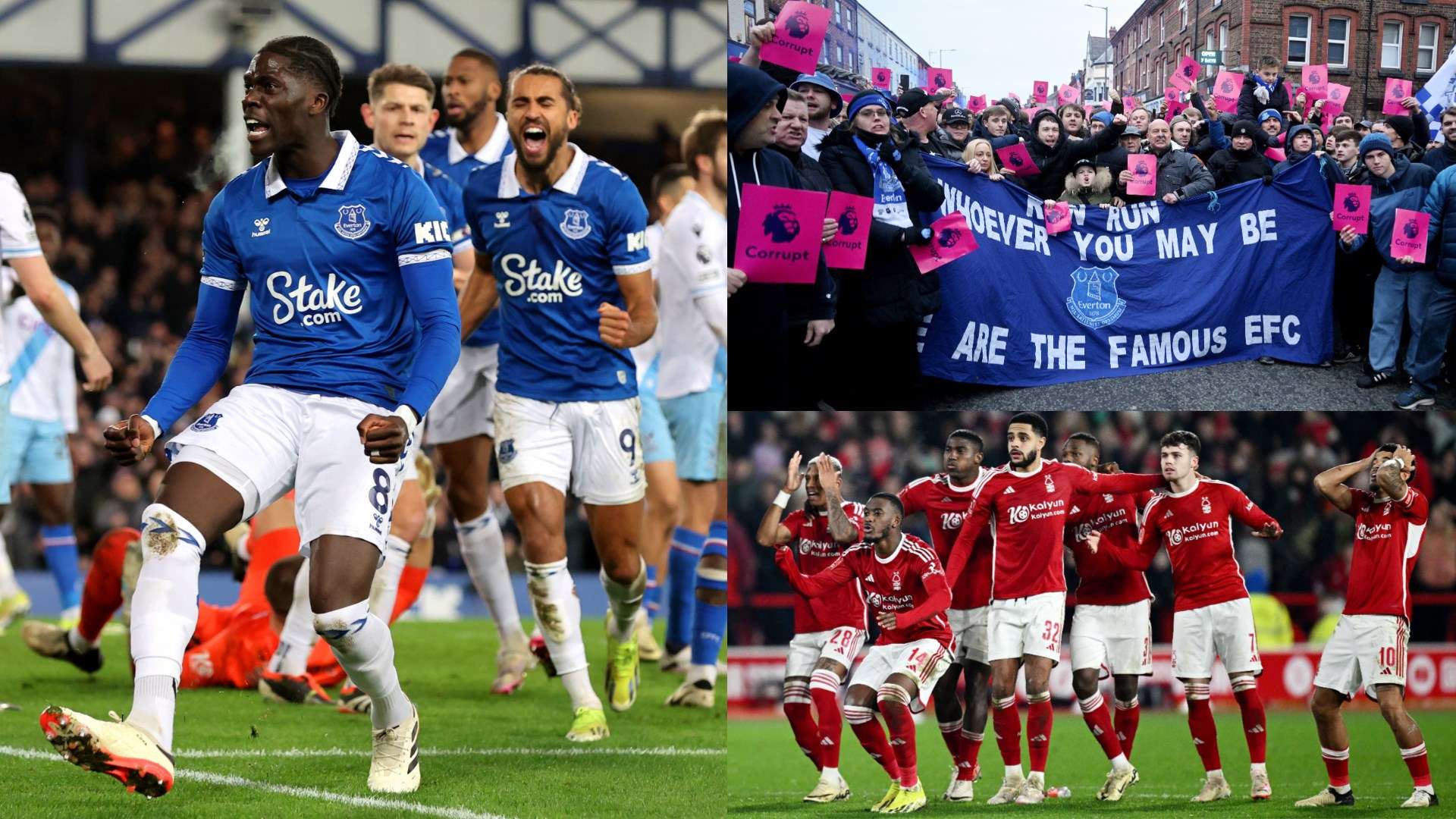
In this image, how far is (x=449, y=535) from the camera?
39.1 ft

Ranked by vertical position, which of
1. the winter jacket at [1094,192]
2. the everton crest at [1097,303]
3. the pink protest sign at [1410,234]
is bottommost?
the everton crest at [1097,303]

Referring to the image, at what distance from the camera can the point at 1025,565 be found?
5578 mm

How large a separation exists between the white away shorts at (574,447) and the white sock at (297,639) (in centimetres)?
94

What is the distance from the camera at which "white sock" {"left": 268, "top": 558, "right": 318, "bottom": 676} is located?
18.3 ft

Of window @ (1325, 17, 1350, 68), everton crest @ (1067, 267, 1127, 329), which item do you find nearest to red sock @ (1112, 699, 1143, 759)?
everton crest @ (1067, 267, 1127, 329)

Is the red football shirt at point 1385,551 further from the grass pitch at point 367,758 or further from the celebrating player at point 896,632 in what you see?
the grass pitch at point 367,758

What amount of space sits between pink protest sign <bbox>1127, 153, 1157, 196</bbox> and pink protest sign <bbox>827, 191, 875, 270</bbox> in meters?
0.96

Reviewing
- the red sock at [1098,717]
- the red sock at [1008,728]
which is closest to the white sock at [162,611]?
the red sock at [1008,728]

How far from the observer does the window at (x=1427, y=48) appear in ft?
17.7

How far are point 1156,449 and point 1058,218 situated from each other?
952 mm

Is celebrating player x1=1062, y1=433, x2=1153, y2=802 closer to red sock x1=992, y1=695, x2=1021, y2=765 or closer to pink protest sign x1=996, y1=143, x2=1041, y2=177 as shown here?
red sock x1=992, y1=695, x2=1021, y2=765

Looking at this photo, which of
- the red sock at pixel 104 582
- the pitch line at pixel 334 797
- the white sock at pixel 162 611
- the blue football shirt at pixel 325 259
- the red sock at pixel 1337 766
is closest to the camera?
the white sock at pixel 162 611

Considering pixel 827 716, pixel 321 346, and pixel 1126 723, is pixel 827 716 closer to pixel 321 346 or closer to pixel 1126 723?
pixel 1126 723

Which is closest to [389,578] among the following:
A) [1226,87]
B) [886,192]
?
[886,192]
